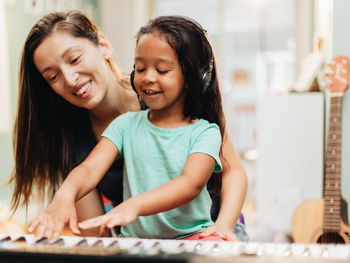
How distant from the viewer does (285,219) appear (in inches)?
72.2

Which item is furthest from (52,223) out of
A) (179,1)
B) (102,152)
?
(179,1)

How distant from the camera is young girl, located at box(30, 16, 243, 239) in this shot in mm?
586

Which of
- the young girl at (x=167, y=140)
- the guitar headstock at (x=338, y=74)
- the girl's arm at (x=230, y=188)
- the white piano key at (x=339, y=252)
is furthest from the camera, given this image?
the guitar headstock at (x=338, y=74)

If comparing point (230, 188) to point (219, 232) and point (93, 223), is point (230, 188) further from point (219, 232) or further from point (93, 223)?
point (93, 223)

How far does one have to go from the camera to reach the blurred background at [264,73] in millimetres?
1829

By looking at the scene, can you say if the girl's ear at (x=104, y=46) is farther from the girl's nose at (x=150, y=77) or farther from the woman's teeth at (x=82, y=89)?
the girl's nose at (x=150, y=77)

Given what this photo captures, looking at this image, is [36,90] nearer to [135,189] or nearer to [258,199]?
[135,189]

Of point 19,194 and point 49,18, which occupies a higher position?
point 49,18

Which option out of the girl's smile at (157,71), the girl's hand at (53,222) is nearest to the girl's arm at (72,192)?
the girl's hand at (53,222)

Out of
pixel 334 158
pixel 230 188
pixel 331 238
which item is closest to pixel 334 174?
pixel 334 158

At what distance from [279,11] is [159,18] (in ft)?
11.5

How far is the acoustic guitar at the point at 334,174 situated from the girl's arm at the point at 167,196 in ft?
1.96

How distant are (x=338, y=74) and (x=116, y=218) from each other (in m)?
0.81

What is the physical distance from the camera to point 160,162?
2.18 feet
